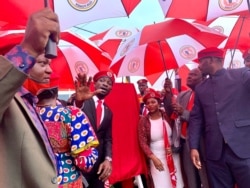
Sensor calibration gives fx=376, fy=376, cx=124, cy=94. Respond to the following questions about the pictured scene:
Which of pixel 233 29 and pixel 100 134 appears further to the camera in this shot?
pixel 233 29

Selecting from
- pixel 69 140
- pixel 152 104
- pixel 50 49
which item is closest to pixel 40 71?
pixel 50 49

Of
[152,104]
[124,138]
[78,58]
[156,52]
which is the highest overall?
[78,58]

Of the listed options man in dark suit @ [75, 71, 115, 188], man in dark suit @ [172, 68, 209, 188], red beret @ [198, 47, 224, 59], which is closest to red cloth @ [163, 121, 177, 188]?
man in dark suit @ [172, 68, 209, 188]

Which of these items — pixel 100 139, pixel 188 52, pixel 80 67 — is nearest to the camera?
pixel 100 139

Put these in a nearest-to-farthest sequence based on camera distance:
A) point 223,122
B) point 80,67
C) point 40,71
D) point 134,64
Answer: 1. point 40,71
2. point 223,122
3. point 80,67
4. point 134,64

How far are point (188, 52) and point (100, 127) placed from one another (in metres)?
3.00

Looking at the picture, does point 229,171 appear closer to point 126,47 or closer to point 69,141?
point 69,141

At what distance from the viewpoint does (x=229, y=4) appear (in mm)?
4898

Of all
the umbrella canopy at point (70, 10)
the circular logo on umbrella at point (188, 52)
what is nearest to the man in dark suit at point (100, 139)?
the umbrella canopy at point (70, 10)

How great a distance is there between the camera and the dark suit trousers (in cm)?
379

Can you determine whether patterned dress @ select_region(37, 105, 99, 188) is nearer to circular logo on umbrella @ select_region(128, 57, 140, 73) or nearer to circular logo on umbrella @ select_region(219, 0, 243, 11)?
circular logo on umbrella @ select_region(219, 0, 243, 11)

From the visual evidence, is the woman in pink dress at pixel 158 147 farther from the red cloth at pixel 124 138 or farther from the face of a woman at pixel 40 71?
the face of a woman at pixel 40 71

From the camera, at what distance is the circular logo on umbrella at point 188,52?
21.0 feet

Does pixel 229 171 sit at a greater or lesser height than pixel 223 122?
Answer: lesser
